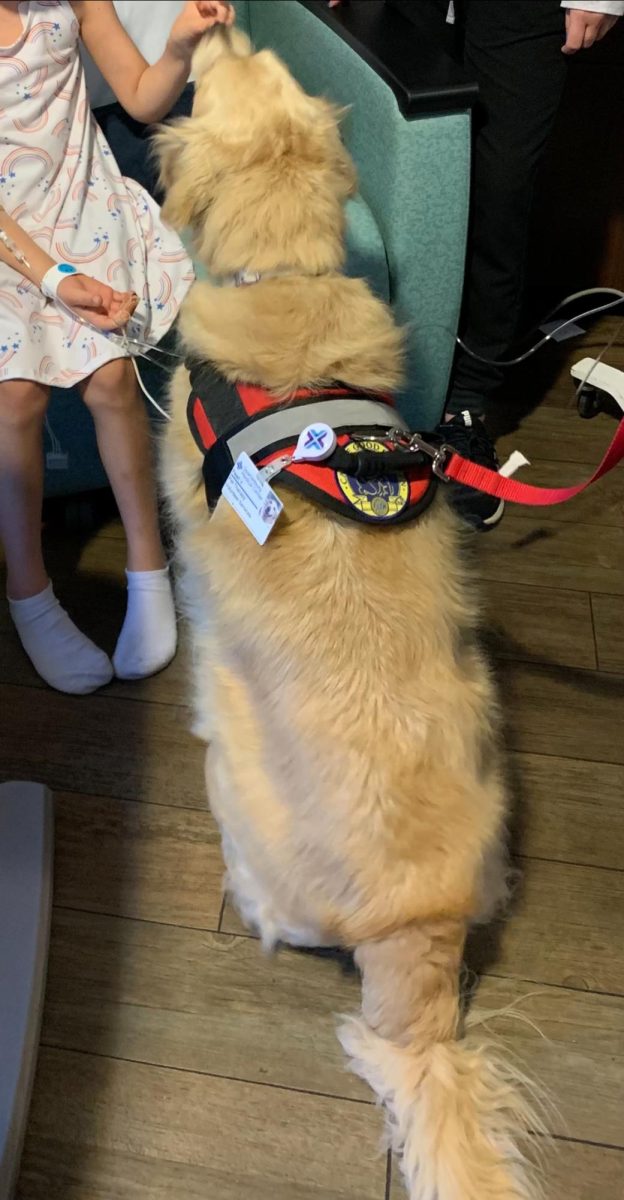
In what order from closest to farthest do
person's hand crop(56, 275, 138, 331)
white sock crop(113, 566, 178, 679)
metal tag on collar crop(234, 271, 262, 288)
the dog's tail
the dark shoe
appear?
the dog's tail < metal tag on collar crop(234, 271, 262, 288) < person's hand crop(56, 275, 138, 331) < white sock crop(113, 566, 178, 679) < the dark shoe

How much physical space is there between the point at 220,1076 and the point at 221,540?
65cm

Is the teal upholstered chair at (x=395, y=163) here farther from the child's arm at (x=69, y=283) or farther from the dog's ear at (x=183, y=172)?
the dog's ear at (x=183, y=172)

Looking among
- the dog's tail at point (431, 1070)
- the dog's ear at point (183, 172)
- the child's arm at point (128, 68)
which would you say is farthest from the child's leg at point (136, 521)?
the dog's tail at point (431, 1070)

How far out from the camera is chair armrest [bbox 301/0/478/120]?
4.06 ft

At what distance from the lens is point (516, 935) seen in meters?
1.12

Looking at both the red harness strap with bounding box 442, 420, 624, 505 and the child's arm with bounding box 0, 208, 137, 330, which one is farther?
the child's arm with bounding box 0, 208, 137, 330

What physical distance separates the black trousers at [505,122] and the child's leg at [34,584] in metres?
0.87

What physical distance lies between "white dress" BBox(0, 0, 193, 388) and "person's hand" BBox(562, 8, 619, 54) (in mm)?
701

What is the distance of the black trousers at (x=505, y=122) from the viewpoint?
1.40m

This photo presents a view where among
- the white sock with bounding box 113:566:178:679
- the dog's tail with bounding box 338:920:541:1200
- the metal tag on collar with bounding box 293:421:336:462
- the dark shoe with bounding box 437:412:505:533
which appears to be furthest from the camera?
the dark shoe with bounding box 437:412:505:533

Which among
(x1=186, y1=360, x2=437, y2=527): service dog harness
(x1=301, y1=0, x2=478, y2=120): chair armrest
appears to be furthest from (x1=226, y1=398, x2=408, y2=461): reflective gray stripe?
(x1=301, y1=0, x2=478, y2=120): chair armrest

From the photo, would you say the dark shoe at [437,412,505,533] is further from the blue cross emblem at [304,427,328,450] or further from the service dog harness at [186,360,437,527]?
the blue cross emblem at [304,427,328,450]

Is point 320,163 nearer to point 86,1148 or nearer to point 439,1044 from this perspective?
point 439,1044

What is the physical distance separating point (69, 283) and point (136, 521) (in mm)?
370
